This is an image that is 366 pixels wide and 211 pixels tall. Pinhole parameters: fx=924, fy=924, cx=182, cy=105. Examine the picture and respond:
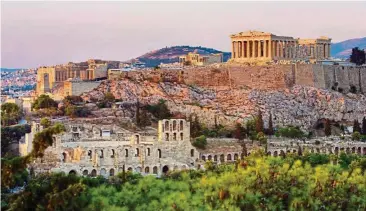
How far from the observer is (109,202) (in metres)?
34.3

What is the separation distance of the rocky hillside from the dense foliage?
18.9m

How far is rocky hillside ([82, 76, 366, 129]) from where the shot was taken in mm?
61156

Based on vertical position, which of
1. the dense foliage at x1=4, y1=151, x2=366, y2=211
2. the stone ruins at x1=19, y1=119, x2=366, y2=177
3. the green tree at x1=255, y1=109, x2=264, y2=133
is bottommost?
the dense foliage at x1=4, y1=151, x2=366, y2=211

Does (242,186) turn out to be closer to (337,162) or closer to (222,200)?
(222,200)

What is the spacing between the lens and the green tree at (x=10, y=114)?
54156mm

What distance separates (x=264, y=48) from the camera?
7331 cm

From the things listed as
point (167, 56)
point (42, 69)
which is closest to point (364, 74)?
point (42, 69)

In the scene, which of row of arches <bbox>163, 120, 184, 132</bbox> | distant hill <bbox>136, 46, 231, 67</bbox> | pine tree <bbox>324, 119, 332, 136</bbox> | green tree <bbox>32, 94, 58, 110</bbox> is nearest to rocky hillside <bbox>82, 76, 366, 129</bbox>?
pine tree <bbox>324, 119, 332, 136</bbox>

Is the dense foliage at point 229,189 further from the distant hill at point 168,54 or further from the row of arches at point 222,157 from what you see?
the distant hill at point 168,54

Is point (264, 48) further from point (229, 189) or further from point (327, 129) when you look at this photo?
point (229, 189)

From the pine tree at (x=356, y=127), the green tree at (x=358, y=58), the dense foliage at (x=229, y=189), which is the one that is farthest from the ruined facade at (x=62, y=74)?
the dense foliage at (x=229, y=189)

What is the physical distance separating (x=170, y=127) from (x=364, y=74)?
31021mm

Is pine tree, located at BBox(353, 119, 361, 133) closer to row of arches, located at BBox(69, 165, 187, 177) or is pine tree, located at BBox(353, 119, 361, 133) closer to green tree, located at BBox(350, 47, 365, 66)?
green tree, located at BBox(350, 47, 365, 66)

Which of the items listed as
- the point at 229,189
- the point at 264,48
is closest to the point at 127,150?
the point at 229,189
